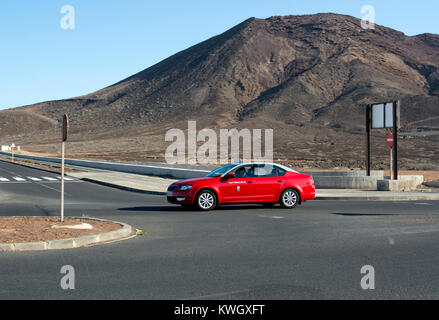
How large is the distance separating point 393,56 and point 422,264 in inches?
6214

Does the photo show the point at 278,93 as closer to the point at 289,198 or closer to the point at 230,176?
the point at 289,198

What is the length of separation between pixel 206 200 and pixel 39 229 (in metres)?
5.94

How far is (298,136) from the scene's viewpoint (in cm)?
10706

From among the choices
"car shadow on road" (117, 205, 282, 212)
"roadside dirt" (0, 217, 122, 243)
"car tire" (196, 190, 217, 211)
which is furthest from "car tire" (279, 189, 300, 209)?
"roadside dirt" (0, 217, 122, 243)

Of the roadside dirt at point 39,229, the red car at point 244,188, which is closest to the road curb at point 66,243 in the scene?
the roadside dirt at point 39,229

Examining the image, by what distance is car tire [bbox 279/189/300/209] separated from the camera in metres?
16.4

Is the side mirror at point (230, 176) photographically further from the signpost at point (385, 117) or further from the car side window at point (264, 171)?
the signpost at point (385, 117)

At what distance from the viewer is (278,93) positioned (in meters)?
139

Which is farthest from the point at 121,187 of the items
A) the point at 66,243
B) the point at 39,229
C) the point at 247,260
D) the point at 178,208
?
the point at 247,260

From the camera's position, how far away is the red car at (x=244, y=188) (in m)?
15.9

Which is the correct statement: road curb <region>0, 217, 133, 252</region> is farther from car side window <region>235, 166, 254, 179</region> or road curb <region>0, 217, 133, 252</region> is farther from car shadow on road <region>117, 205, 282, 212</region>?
car side window <region>235, 166, 254, 179</region>

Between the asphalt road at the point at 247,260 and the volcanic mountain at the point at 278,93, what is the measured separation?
223ft

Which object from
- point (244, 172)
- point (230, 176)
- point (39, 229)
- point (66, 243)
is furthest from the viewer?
point (244, 172)

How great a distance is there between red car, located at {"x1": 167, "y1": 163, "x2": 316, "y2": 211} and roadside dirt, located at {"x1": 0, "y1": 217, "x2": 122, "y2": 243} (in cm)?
394
